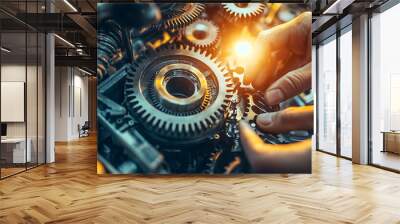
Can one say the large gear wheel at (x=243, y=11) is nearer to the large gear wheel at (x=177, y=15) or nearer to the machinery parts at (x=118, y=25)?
the large gear wheel at (x=177, y=15)

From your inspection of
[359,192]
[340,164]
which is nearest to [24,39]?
[359,192]

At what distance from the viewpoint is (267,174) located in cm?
641

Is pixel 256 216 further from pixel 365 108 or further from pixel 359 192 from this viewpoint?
pixel 365 108

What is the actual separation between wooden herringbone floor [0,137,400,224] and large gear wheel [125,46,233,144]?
0.87 m

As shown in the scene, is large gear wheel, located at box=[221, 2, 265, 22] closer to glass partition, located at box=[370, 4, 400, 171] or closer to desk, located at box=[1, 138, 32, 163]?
glass partition, located at box=[370, 4, 400, 171]

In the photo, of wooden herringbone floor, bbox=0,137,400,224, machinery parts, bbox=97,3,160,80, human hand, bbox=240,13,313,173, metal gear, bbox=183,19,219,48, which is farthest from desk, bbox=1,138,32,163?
human hand, bbox=240,13,313,173

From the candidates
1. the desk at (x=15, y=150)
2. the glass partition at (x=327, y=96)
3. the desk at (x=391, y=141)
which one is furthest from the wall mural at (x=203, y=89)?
the glass partition at (x=327, y=96)

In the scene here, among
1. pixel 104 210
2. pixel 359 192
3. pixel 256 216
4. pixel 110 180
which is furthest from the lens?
pixel 110 180

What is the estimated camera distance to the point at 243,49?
6.08 meters

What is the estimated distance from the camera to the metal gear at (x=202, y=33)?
6098 millimetres

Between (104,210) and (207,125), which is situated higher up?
(207,125)

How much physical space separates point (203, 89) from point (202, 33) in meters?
0.94

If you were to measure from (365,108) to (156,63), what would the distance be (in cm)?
454

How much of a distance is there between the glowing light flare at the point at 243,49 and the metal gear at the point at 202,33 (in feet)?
1.23
